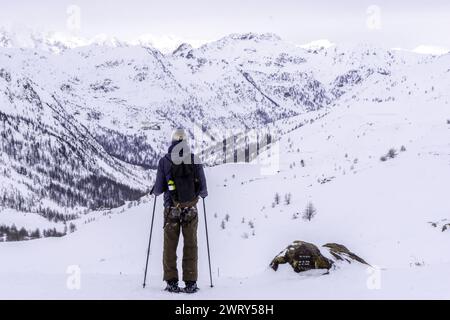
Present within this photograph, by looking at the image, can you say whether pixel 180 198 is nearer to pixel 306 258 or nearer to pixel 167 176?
pixel 167 176

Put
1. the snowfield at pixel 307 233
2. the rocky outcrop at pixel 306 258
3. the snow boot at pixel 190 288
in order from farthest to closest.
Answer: the rocky outcrop at pixel 306 258
the snowfield at pixel 307 233
the snow boot at pixel 190 288

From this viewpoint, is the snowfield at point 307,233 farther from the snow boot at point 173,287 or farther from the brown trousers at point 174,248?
the brown trousers at point 174,248

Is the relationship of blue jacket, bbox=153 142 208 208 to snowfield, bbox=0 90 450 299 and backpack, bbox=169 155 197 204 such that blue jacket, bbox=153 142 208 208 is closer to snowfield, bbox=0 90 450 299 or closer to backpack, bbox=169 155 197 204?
backpack, bbox=169 155 197 204

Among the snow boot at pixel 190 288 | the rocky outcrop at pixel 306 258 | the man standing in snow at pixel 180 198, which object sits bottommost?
the snow boot at pixel 190 288

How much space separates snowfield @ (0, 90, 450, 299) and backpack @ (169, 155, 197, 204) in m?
1.65

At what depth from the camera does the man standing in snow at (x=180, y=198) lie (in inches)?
360

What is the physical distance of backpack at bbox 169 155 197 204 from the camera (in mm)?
9148

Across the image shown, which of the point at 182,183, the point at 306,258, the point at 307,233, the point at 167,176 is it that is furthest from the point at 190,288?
the point at 307,233

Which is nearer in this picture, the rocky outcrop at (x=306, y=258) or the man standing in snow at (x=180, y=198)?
the man standing in snow at (x=180, y=198)

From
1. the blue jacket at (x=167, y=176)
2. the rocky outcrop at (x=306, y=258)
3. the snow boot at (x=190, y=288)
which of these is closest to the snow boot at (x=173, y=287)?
the snow boot at (x=190, y=288)

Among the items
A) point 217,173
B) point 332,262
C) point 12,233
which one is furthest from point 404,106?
point 12,233

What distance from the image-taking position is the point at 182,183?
9156mm
